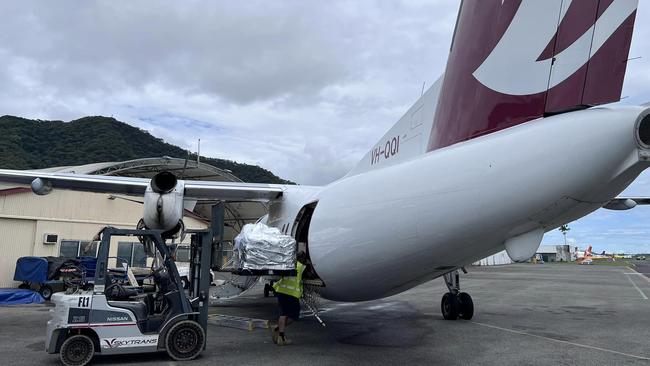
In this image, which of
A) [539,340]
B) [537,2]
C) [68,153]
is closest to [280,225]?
[539,340]

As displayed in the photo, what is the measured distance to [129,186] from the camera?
11.0 meters

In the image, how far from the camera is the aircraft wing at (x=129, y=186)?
10523mm

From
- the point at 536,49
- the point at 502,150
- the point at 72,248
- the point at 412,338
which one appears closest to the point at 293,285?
the point at 412,338

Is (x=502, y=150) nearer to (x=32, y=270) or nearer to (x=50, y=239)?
(x=32, y=270)

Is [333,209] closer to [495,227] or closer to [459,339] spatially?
[495,227]

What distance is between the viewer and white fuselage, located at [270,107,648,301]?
159 inches

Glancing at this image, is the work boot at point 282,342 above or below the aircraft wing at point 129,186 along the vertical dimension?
below

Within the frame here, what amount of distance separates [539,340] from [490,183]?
5.98 m

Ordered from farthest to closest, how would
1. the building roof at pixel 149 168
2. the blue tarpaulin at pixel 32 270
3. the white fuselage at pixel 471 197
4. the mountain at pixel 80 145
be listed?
the mountain at pixel 80 145 < the building roof at pixel 149 168 < the blue tarpaulin at pixel 32 270 < the white fuselage at pixel 471 197

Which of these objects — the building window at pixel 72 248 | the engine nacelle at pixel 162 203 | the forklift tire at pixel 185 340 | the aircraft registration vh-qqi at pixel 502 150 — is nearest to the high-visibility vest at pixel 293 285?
the aircraft registration vh-qqi at pixel 502 150

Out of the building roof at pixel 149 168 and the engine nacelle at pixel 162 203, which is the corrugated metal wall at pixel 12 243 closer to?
the building roof at pixel 149 168

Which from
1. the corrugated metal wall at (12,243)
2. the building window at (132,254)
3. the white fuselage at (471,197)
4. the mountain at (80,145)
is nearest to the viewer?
the white fuselage at (471,197)

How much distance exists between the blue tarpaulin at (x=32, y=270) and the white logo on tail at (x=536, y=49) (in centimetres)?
1822

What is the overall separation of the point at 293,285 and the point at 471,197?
3938 millimetres
